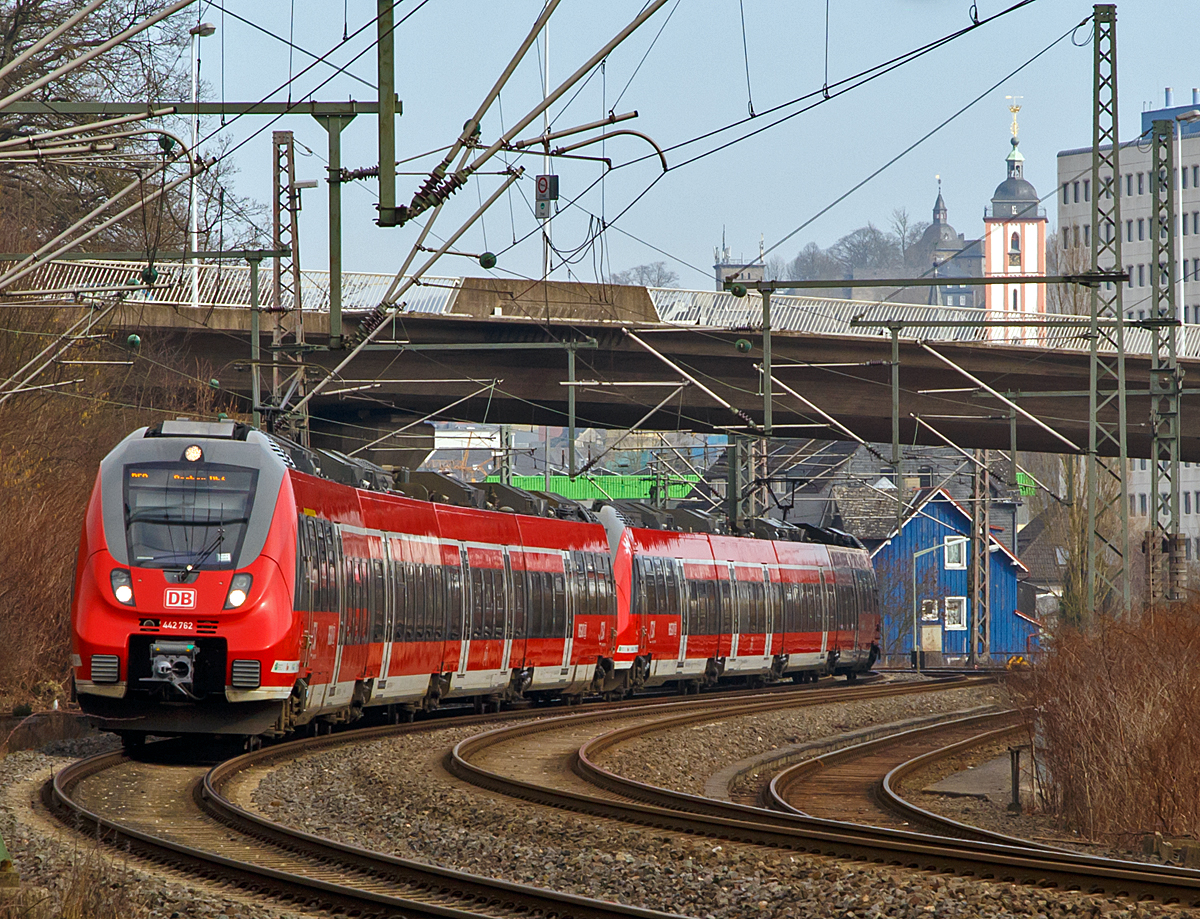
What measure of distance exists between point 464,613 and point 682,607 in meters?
12.1

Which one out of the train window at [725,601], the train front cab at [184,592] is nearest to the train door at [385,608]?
the train front cab at [184,592]

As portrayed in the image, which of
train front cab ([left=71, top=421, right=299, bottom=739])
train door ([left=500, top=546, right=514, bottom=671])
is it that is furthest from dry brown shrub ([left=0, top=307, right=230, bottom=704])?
train front cab ([left=71, top=421, right=299, bottom=739])

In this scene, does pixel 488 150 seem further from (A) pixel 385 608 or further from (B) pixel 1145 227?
(B) pixel 1145 227

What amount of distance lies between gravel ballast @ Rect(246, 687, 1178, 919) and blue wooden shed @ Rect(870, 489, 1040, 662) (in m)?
65.8

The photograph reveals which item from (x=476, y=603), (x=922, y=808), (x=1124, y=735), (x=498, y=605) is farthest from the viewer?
(x=498, y=605)

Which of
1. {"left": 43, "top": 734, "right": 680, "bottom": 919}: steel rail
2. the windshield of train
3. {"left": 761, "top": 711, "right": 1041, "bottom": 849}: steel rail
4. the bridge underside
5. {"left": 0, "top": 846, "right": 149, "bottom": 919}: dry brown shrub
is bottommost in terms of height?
{"left": 761, "top": 711, "right": 1041, "bottom": 849}: steel rail

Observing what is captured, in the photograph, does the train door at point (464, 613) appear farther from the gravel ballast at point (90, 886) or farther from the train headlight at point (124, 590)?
the gravel ballast at point (90, 886)

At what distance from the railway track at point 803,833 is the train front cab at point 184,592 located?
8.72 feet

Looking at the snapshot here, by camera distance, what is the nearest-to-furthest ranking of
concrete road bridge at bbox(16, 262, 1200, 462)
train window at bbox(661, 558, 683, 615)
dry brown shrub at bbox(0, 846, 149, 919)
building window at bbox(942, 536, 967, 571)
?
dry brown shrub at bbox(0, 846, 149, 919) < train window at bbox(661, 558, 683, 615) < concrete road bridge at bbox(16, 262, 1200, 462) < building window at bbox(942, 536, 967, 571)

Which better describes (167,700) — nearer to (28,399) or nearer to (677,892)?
(677,892)

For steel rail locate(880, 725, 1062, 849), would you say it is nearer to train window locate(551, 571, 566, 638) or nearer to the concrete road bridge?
train window locate(551, 571, 566, 638)

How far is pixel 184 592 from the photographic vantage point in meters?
18.6

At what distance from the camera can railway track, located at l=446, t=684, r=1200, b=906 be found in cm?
1234

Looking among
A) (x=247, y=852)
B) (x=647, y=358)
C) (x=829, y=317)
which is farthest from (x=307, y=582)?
(x=829, y=317)
